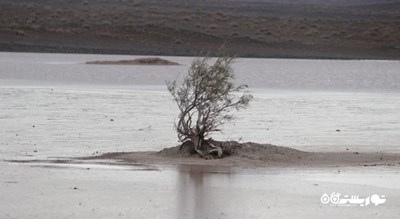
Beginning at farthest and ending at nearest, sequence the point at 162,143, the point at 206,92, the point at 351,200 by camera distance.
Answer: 1. the point at 162,143
2. the point at 206,92
3. the point at 351,200

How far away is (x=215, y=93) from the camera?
1483cm

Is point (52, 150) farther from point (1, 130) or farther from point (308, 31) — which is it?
point (308, 31)

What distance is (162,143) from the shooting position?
16.8 meters

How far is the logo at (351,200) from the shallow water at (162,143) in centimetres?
12

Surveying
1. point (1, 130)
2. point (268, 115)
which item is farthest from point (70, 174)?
point (268, 115)

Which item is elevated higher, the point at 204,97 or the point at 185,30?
the point at 185,30

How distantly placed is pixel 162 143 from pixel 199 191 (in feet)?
17.8

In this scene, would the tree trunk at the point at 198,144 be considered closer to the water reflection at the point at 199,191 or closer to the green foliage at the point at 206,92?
the green foliage at the point at 206,92

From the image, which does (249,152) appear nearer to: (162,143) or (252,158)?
(252,158)

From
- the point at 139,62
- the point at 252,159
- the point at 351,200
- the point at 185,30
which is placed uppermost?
the point at 185,30

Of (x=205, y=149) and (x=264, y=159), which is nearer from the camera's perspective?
(x=264, y=159)

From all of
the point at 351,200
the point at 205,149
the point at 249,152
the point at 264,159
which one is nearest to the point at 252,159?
the point at 264,159

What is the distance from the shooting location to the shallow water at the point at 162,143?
10.4 meters

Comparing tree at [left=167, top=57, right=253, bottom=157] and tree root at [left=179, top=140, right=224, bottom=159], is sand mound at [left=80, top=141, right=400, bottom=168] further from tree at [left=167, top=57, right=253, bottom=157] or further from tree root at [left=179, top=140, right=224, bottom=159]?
tree at [left=167, top=57, right=253, bottom=157]
